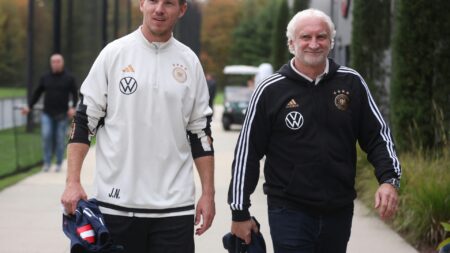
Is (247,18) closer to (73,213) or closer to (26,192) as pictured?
(26,192)

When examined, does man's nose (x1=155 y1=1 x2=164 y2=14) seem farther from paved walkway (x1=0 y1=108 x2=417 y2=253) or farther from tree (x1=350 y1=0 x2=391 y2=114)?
tree (x1=350 y1=0 x2=391 y2=114)

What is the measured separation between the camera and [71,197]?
3.99 m

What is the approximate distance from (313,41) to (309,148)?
20.5 inches

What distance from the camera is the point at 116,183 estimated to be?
413 centimetres

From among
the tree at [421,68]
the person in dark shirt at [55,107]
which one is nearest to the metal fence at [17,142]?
the person in dark shirt at [55,107]

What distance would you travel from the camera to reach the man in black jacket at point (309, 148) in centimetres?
441

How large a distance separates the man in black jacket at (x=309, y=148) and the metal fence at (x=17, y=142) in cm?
1019

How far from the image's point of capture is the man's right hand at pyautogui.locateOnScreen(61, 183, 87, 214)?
13.1ft

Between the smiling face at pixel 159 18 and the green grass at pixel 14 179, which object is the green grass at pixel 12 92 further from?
the smiling face at pixel 159 18

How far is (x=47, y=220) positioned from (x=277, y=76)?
5.96 m

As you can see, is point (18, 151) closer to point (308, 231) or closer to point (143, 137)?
point (308, 231)

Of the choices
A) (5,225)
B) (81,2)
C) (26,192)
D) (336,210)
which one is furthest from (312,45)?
(81,2)

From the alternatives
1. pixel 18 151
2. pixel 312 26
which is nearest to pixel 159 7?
pixel 312 26

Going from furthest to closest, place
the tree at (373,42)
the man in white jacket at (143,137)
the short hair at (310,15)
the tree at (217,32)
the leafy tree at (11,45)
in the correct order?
the tree at (217,32), the leafy tree at (11,45), the tree at (373,42), the short hair at (310,15), the man in white jacket at (143,137)
